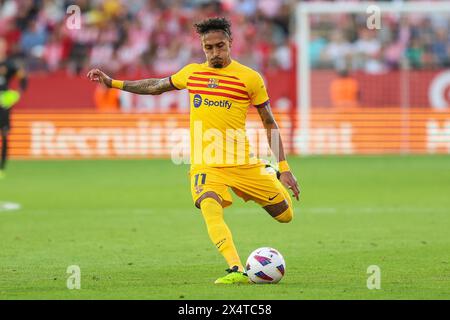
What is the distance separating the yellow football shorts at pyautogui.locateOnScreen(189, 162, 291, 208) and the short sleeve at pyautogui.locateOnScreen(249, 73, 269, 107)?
57 cm

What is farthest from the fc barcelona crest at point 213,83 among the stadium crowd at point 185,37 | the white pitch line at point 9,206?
the stadium crowd at point 185,37

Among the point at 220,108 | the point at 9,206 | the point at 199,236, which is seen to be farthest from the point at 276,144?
the point at 9,206

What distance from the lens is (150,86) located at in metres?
10.5

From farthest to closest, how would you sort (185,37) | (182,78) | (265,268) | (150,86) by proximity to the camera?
(185,37) → (150,86) → (182,78) → (265,268)

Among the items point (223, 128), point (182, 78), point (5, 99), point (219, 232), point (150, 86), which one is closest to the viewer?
point (219, 232)

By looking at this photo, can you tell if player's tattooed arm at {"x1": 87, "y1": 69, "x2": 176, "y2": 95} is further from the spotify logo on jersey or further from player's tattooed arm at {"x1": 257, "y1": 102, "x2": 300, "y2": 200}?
player's tattooed arm at {"x1": 257, "y1": 102, "x2": 300, "y2": 200}

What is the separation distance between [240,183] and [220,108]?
69cm

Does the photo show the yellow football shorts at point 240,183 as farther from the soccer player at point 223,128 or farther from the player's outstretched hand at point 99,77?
the player's outstretched hand at point 99,77

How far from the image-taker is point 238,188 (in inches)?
402

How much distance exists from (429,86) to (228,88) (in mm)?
19129

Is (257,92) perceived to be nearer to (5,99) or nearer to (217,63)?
(217,63)

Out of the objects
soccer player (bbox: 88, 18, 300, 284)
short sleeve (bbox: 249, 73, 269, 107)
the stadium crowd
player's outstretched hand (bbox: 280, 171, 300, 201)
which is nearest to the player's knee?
soccer player (bbox: 88, 18, 300, 284)

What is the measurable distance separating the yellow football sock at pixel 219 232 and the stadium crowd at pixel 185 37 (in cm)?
1909
